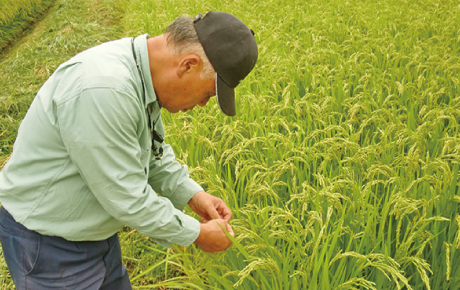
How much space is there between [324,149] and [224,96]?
0.93 meters

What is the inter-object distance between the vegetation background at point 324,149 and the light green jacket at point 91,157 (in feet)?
1.45

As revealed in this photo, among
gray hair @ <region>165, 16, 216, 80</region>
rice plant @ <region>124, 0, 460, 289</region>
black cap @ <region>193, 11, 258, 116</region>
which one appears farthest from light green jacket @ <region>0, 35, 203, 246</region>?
rice plant @ <region>124, 0, 460, 289</region>

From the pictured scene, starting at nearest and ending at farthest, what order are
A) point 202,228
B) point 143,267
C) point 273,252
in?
point 202,228 → point 273,252 → point 143,267

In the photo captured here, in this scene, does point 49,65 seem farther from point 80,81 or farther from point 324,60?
point 80,81

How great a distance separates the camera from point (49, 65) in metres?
6.19

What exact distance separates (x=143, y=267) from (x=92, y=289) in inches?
34.1

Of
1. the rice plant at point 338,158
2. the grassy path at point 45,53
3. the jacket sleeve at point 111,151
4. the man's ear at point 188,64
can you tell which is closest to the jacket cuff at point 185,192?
the rice plant at point 338,158

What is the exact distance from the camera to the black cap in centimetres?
135

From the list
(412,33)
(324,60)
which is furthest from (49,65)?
(412,33)

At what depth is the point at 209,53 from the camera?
134cm

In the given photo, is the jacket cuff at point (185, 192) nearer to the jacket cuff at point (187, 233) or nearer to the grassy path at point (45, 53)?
the jacket cuff at point (187, 233)

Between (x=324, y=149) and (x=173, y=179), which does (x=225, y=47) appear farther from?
(x=324, y=149)

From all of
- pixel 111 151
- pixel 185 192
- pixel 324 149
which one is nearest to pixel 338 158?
pixel 324 149

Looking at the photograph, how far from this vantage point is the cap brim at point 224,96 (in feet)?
4.65
